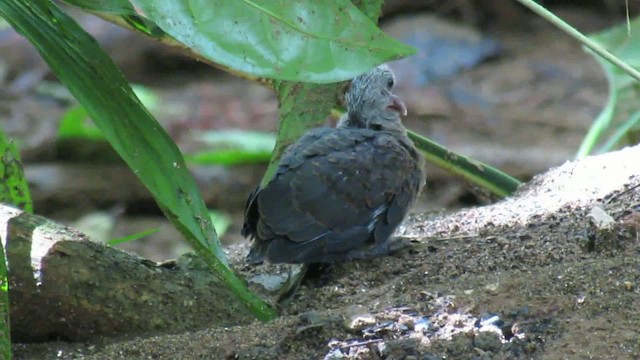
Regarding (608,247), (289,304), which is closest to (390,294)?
(289,304)

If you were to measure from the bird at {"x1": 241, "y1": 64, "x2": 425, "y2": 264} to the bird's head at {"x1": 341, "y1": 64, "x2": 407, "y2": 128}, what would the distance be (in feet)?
0.66

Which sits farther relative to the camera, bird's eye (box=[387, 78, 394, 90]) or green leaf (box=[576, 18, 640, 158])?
green leaf (box=[576, 18, 640, 158])

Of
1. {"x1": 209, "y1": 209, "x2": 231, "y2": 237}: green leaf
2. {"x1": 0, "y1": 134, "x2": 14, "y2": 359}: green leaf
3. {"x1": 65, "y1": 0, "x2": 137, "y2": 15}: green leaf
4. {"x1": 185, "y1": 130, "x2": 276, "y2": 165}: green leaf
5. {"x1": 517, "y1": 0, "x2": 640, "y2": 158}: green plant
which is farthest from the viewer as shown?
{"x1": 185, "y1": 130, "x2": 276, "y2": 165}: green leaf

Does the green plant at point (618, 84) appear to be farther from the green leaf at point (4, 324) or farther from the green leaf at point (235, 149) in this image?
the green leaf at point (235, 149)

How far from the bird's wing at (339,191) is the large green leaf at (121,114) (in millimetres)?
1016

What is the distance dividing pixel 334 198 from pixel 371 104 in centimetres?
64

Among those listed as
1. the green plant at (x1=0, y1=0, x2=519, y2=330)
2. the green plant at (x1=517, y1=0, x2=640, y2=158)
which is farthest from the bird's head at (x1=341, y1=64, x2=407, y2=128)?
the green plant at (x1=0, y1=0, x2=519, y2=330)

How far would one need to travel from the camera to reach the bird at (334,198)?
3227 millimetres

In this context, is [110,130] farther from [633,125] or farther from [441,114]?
[441,114]

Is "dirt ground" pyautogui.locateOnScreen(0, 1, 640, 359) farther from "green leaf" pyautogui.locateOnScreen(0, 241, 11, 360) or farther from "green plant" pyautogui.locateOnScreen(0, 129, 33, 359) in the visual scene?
"green plant" pyautogui.locateOnScreen(0, 129, 33, 359)

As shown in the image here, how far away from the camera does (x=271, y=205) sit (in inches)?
129

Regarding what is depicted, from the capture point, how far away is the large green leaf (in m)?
2.13

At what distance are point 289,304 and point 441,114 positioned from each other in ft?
18.7

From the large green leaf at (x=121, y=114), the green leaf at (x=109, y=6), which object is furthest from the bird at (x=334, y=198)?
the green leaf at (x=109, y=6)
